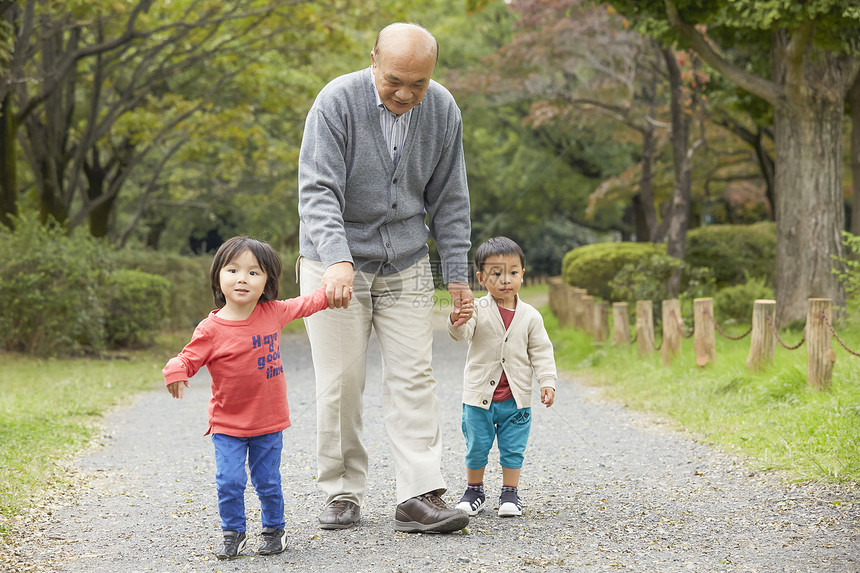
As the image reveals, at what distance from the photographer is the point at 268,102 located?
17.8 meters

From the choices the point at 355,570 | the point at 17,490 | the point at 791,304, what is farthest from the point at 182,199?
the point at 355,570

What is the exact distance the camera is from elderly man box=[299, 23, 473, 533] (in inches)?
145

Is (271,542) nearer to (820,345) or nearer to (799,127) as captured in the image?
(820,345)

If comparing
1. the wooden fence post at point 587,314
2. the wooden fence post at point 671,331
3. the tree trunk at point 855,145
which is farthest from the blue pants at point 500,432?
the tree trunk at point 855,145

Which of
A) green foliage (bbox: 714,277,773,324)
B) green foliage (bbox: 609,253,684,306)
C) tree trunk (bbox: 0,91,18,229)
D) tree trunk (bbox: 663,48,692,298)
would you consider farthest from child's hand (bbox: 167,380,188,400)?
tree trunk (bbox: 0,91,18,229)

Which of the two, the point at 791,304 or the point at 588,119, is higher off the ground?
the point at 588,119

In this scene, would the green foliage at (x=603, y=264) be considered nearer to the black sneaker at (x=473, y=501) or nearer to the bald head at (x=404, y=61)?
the black sneaker at (x=473, y=501)

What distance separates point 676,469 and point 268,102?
568 inches

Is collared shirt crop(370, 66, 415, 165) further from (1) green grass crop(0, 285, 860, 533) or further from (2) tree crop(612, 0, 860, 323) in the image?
(2) tree crop(612, 0, 860, 323)

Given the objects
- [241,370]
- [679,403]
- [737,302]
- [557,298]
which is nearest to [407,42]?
[241,370]

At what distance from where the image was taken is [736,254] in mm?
14641

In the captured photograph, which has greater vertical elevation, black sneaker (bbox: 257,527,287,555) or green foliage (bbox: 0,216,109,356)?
green foliage (bbox: 0,216,109,356)

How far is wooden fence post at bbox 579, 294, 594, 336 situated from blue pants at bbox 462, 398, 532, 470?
25.5ft

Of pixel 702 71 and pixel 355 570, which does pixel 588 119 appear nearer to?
pixel 702 71
